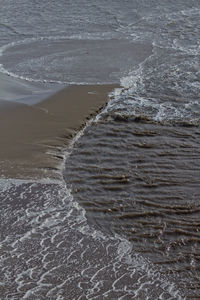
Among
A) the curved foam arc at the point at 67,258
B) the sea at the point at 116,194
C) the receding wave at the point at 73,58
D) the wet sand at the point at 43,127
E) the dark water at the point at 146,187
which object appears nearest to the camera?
the curved foam arc at the point at 67,258

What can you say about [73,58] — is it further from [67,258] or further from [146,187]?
[67,258]

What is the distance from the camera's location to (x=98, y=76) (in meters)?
11.4

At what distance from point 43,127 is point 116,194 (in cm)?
250

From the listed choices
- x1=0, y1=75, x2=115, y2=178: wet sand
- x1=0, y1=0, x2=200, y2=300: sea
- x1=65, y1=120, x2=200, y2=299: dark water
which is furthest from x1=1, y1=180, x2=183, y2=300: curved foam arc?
x1=0, y1=75, x2=115, y2=178: wet sand

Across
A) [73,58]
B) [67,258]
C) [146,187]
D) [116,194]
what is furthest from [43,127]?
[73,58]

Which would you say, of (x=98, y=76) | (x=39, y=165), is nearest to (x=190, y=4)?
(x=98, y=76)

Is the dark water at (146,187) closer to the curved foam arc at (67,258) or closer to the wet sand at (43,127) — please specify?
the curved foam arc at (67,258)

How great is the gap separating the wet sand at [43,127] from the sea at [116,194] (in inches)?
9.0

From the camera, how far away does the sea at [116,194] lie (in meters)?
5.65

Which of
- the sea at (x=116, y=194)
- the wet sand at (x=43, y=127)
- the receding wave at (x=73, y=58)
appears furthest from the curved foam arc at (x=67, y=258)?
the receding wave at (x=73, y=58)

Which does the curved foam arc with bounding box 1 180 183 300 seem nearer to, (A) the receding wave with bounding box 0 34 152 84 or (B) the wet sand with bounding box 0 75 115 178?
(B) the wet sand with bounding box 0 75 115 178

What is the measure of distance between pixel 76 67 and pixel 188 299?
790 centimetres

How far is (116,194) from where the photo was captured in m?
7.16

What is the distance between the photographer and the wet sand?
25.7 ft
